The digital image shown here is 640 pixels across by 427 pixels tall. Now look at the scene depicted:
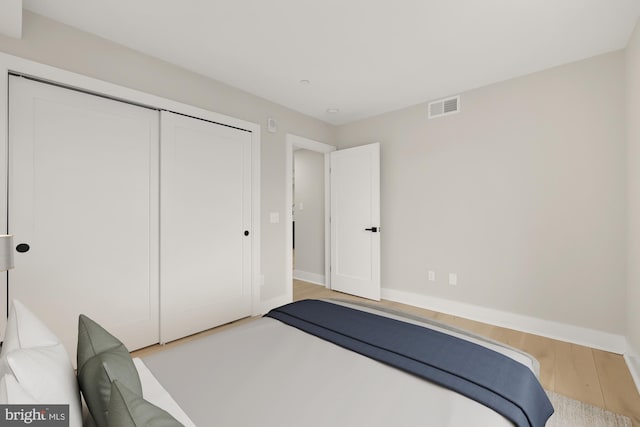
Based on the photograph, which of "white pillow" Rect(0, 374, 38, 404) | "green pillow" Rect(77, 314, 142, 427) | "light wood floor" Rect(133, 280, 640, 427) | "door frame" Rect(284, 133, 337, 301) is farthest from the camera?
"door frame" Rect(284, 133, 337, 301)

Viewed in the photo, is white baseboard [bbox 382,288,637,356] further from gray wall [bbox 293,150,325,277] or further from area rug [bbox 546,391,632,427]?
gray wall [bbox 293,150,325,277]

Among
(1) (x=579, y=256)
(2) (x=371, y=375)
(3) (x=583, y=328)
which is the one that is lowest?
(3) (x=583, y=328)

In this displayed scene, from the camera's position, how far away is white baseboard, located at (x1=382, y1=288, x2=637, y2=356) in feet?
8.46

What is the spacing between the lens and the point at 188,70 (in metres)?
2.87

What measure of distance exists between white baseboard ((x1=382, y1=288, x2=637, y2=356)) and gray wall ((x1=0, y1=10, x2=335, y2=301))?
5.62ft

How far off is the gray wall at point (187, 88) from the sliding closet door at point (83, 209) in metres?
0.21

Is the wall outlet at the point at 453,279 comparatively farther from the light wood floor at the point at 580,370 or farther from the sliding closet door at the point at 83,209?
the sliding closet door at the point at 83,209

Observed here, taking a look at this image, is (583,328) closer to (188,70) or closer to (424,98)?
(424,98)

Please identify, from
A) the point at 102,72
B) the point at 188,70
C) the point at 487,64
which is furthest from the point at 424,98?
the point at 102,72

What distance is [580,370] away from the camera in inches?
89.8

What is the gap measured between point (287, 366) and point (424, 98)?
3299 millimetres

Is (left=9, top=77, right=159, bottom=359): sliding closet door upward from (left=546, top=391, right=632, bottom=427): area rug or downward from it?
upward

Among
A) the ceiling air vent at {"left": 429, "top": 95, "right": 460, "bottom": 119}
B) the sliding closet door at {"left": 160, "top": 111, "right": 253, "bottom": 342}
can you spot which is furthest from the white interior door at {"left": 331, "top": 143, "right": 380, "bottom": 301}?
the sliding closet door at {"left": 160, "top": 111, "right": 253, "bottom": 342}

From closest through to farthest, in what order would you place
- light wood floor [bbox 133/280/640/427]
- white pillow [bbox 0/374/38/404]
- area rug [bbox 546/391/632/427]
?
white pillow [bbox 0/374/38/404]
area rug [bbox 546/391/632/427]
light wood floor [bbox 133/280/640/427]
